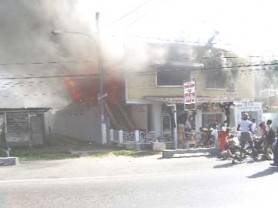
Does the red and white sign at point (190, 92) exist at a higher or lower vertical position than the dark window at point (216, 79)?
lower

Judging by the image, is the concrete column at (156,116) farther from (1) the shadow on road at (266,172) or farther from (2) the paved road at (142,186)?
(1) the shadow on road at (266,172)

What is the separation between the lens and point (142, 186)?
32.6ft

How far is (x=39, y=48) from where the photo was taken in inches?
1038

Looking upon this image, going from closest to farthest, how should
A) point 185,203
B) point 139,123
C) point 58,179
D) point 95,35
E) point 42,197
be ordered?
point 185,203, point 42,197, point 58,179, point 95,35, point 139,123

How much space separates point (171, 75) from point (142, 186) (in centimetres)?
1863

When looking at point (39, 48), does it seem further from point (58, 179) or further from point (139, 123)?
point (58, 179)

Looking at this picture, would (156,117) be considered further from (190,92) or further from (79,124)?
(190,92)

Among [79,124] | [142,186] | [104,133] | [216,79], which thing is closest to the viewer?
Answer: [142,186]

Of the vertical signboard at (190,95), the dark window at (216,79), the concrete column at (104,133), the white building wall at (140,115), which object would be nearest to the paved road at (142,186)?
the vertical signboard at (190,95)

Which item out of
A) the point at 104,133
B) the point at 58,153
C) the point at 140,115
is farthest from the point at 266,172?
the point at 140,115

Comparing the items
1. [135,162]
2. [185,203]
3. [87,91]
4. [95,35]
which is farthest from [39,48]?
[185,203]

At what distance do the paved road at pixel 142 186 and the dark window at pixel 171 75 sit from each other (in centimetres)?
1285

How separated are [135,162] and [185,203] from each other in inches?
331

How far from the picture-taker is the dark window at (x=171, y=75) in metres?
27.5
